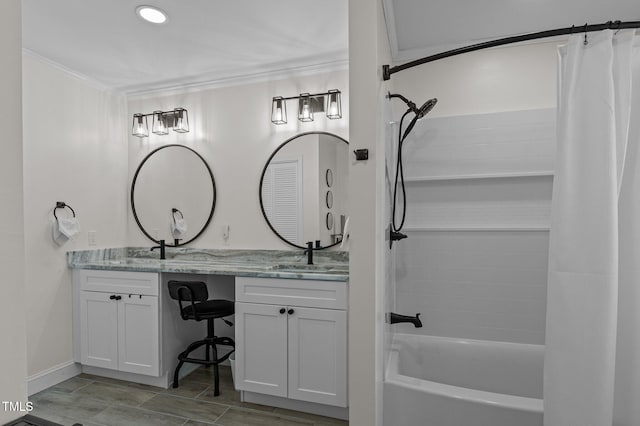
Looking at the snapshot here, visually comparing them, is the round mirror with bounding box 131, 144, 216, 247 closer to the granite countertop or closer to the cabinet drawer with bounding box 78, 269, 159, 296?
the granite countertop

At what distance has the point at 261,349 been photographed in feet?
7.75

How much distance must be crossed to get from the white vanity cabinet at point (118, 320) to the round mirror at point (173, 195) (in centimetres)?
64

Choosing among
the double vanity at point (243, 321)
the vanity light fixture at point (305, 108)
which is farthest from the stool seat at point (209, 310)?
the vanity light fixture at point (305, 108)

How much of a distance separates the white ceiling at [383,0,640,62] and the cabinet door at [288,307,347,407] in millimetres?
1832

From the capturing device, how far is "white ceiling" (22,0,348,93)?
216cm

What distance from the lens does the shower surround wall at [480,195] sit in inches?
93.2

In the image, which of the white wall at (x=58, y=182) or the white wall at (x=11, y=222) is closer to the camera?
the white wall at (x=11, y=222)

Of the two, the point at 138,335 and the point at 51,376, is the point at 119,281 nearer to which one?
the point at 138,335

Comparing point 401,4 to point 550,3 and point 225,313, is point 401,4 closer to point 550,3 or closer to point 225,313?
point 550,3

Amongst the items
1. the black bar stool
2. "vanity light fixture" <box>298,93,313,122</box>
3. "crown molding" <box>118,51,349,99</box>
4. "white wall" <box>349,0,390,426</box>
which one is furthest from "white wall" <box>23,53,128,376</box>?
"white wall" <box>349,0,390,426</box>

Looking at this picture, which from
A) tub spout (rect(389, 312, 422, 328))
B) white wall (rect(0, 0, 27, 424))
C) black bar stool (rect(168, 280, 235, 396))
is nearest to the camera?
white wall (rect(0, 0, 27, 424))

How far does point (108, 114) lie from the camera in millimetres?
3297

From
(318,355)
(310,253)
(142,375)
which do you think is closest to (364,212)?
(318,355)

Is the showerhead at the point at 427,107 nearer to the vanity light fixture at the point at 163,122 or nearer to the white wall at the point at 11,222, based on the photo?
the white wall at the point at 11,222
